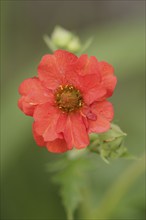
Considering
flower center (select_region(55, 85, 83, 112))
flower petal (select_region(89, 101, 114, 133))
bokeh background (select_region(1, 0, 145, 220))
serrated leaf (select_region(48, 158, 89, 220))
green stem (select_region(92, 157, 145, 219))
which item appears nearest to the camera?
flower petal (select_region(89, 101, 114, 133))

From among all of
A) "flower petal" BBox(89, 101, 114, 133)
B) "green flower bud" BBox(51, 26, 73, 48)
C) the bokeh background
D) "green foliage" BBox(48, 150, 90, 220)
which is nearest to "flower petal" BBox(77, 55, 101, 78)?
"flower petal" BBox(89, 101, 114, 133)

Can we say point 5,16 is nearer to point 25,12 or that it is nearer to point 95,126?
point 25,12

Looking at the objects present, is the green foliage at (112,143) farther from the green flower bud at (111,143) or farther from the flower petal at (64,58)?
the flower petal at (64,58)

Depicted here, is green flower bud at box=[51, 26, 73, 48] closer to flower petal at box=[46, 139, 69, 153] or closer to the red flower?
the red flower

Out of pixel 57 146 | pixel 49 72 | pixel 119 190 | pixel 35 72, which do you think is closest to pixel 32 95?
pixel 49 72

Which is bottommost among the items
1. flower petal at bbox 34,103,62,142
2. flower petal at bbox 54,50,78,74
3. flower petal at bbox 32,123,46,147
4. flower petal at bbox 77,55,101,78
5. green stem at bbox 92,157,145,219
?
green stem at bbox 92,157,145,219

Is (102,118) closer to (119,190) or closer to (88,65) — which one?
(88,65)

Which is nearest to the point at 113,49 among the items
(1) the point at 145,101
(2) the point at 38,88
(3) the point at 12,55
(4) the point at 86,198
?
(1) the point at 145,101
